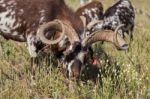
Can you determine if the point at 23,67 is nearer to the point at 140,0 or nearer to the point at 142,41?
the point at 142,41

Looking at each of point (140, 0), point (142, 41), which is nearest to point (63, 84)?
point (142, 41)

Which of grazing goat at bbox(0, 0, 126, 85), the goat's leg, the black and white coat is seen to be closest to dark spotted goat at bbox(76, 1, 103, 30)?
the black and white coat

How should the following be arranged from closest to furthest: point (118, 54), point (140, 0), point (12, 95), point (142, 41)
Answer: point (12, 95), point (118, 54), point (142, 41), point (140, 0)

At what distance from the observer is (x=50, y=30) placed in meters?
9.30

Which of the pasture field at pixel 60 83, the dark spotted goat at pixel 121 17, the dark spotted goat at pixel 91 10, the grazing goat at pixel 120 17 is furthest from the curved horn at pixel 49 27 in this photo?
the dark spotted goat at pixel 121 17

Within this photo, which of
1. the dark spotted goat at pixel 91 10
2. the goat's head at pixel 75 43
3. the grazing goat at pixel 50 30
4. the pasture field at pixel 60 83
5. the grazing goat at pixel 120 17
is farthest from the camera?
the grazing goat at pixel 120 17

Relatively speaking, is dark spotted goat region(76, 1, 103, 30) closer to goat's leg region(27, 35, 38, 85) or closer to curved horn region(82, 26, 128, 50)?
goat's leg region(27, 35, 38, 85)

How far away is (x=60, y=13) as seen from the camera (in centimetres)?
966

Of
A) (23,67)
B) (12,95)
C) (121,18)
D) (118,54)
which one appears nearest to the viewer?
(12,95)

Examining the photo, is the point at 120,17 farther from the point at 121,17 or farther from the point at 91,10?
the point at 91,10

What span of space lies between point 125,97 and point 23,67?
2.69 meters

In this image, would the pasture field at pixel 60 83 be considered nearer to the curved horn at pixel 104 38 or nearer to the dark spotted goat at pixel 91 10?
the curved horn at pixel 104 38

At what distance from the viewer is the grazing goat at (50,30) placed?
28.3 ft

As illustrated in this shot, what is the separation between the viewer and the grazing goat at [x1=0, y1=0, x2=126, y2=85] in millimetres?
8625
